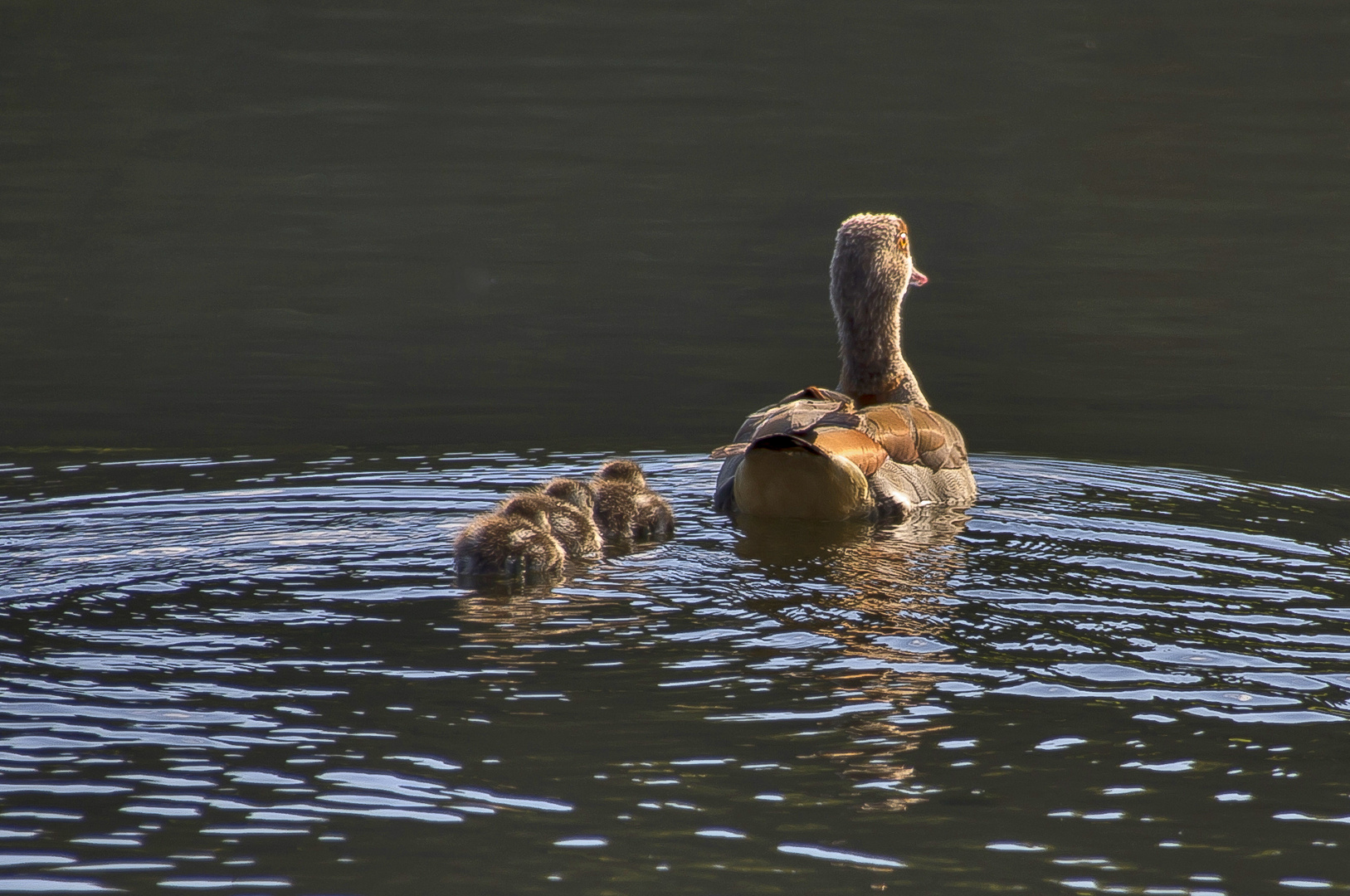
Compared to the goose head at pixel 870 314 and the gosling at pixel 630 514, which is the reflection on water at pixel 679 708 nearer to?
the gosling at pixel 630 514

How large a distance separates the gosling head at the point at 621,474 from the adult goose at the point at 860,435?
42cm

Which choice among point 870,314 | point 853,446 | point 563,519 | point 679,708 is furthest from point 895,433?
point 679,708

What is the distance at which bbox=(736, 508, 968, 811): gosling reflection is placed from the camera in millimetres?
5141

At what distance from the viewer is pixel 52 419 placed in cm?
1108

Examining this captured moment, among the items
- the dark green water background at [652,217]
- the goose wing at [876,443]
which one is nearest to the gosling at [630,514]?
the goose wing at [876,443]

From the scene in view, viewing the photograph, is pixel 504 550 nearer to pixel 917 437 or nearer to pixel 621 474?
pixel 621 474

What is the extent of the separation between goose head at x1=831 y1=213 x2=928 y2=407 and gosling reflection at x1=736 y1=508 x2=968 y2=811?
1.42 meters

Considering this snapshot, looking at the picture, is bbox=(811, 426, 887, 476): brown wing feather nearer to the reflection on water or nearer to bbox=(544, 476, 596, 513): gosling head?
the reflection on water

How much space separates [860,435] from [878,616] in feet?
7.20

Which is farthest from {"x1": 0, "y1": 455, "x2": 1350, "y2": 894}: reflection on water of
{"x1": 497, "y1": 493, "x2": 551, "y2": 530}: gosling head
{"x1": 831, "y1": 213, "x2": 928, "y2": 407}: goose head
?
{"x1": 831, "y1": 213, "x2": 928, "y2": 407}: goose head

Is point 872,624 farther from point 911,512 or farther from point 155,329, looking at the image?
point 155,329

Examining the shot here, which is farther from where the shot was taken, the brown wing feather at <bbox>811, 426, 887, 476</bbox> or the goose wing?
the goose wing

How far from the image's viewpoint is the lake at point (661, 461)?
475 centimetres

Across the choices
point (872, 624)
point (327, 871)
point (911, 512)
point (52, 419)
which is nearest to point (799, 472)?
point (911, 512)
